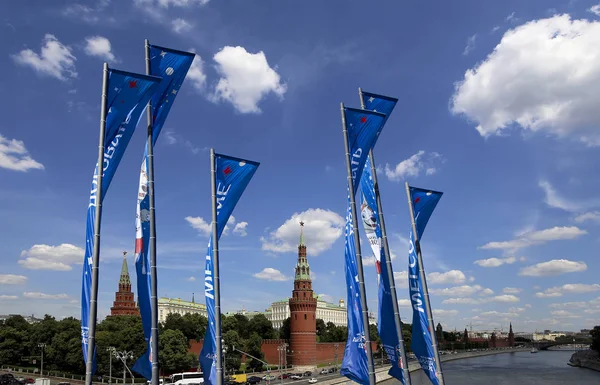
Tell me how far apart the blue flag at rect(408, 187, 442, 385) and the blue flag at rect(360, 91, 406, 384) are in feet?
3.20

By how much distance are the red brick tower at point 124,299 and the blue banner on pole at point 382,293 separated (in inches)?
4650

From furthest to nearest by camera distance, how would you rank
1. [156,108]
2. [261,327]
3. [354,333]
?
[261,327], [156,108], [354,333]

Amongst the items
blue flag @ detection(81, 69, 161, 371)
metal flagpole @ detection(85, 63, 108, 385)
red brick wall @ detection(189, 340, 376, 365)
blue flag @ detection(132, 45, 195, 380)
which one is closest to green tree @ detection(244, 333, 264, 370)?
red brick wall @ detection(189, 340, 376, 365)

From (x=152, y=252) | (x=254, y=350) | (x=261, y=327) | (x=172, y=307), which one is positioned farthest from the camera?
(x=172, y=307)

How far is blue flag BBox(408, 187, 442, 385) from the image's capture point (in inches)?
868

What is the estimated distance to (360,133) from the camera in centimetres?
2162

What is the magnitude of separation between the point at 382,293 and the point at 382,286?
289 millimetres

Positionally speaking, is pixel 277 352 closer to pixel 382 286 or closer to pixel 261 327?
pixel 261 327

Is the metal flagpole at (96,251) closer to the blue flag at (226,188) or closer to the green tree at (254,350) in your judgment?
the blue flag at (226,188)

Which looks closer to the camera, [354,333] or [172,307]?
[354,333]

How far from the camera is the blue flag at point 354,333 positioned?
62.4 ft

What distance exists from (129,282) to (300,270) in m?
55.7

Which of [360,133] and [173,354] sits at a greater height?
[360,133]

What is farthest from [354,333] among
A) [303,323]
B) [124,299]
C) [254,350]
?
[124,299]
